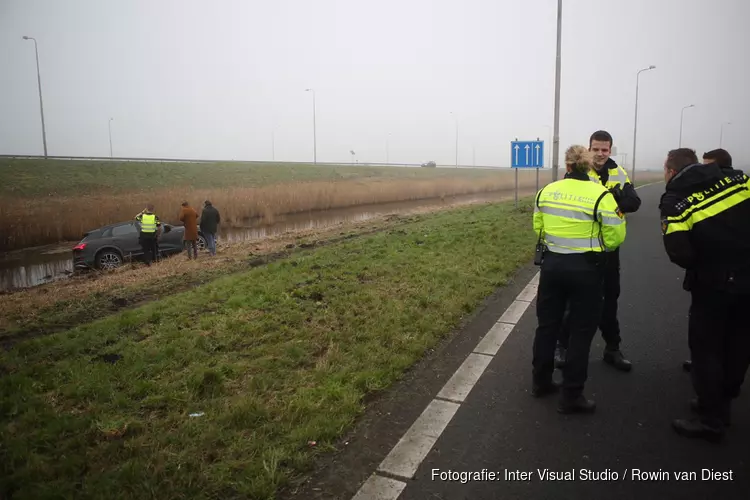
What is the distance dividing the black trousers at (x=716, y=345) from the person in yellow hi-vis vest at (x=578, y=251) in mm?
649

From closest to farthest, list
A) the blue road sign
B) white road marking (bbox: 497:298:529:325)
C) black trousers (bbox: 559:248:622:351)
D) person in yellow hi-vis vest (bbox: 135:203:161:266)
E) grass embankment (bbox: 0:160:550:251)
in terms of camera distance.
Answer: black trousers (bbox: 559:248:622:351) < white road marking (bbox: 497:298:529:325) < person in yellow hi-vis vest (bbox: 135:203:161:266) < the blue road sign < grass embankment (bbox: 0:160:550:251)

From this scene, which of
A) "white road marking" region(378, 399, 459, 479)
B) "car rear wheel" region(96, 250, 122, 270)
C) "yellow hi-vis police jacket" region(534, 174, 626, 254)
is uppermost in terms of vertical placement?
"yellow hi-vis police jacket" region(534, 174, 626, 254)

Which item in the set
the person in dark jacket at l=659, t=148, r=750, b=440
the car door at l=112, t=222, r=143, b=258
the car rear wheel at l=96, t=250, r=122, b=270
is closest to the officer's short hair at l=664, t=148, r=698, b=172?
the person in dark jacket at l=659, t=148, r=750, b=440

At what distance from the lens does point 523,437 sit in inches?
129

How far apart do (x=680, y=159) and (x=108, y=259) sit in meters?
14.9

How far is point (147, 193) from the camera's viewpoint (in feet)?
97.0

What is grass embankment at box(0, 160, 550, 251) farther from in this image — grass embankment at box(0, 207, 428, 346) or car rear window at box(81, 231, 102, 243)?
grass embankment at box(0, 207, 428, 346)

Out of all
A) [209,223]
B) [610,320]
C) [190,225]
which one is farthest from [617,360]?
[209,223]

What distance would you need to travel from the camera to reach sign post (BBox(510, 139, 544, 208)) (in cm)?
1870

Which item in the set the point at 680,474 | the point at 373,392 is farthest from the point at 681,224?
the point at 373,392

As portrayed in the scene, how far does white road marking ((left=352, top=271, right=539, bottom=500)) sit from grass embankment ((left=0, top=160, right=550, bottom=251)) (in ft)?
68.0

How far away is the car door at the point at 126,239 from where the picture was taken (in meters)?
14.5

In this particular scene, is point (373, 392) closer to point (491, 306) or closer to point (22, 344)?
point (491, 306)

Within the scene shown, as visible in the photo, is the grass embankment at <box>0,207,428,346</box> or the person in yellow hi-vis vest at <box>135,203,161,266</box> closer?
the grass embankment at <box>0,207,428,346</box>
